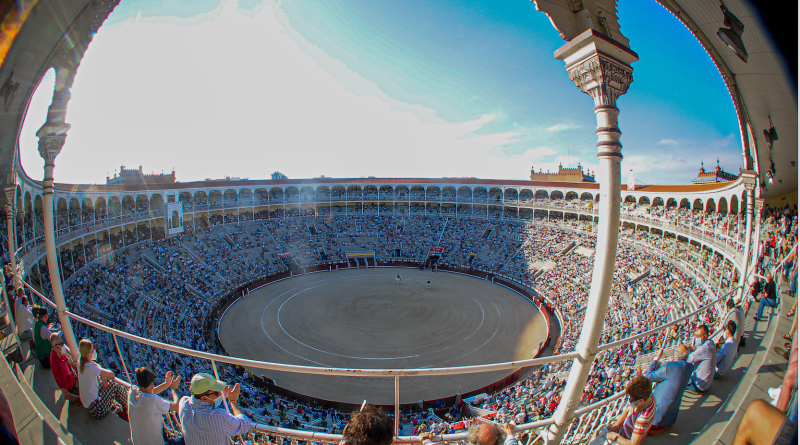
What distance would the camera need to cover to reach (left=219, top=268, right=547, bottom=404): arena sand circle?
580 inches

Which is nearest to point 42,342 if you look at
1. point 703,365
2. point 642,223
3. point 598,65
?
point 598,65

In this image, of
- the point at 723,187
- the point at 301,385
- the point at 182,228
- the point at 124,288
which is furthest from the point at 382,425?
the point at 182,228

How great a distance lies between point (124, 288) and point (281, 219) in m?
20.9

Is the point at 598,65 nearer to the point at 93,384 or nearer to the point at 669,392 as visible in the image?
the point at 669,392

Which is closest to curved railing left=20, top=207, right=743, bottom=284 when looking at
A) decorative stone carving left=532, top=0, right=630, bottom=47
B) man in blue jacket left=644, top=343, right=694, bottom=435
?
man in blue jacket left=644, top=343, right=694, bottom=435

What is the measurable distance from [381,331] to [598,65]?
63.4ft

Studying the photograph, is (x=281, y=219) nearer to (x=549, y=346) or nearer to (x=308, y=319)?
(x=308, y=319)

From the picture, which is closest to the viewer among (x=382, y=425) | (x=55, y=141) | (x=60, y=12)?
(x=382, y=425)

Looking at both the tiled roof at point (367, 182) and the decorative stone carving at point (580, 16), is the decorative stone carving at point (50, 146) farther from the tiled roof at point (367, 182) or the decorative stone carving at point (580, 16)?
the tiled roof at point (367, 182)

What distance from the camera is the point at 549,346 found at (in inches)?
705

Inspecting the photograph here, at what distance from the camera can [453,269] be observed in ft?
105

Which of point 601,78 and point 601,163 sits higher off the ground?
point 601,78

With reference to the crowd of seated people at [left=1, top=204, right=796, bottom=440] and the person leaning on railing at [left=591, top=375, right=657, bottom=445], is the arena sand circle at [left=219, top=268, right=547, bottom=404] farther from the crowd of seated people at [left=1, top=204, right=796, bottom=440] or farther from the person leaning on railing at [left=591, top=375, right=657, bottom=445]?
the person leaning on railing at [left=591, top=375, right=657, bottom=445]

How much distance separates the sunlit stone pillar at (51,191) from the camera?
4.48 m
